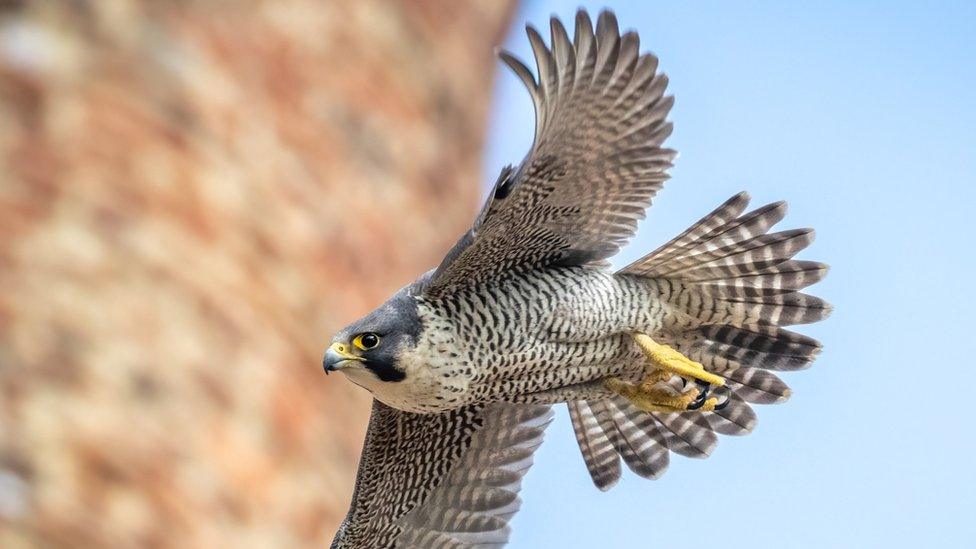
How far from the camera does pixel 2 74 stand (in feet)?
31.7

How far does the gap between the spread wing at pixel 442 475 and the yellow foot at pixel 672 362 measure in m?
0.88

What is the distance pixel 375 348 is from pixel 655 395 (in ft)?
4.46

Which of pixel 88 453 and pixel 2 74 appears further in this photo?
pixel 2 74

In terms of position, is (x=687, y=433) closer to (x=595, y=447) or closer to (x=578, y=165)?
(x=595, y=447)

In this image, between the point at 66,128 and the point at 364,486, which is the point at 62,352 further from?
the point at 364,486

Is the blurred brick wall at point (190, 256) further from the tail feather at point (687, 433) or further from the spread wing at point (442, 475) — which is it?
the tail feather at point (687, 433)

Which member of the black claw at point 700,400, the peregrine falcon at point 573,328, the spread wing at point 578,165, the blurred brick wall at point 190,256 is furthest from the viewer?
the blurred brick wall at point 190,256

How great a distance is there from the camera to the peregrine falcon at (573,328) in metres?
6.27

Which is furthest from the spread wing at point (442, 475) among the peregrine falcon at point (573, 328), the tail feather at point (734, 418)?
the tail feather at point (734, 418)

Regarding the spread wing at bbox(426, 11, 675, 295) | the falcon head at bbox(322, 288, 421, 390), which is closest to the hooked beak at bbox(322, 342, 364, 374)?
the falcon head at bbox(322, 288, 421, 390)

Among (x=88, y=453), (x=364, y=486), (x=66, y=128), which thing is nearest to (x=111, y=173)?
(x=66, y=128)

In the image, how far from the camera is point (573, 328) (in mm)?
6559

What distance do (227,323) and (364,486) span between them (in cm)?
283

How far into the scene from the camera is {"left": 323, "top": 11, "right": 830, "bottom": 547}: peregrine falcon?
627 centimetres
